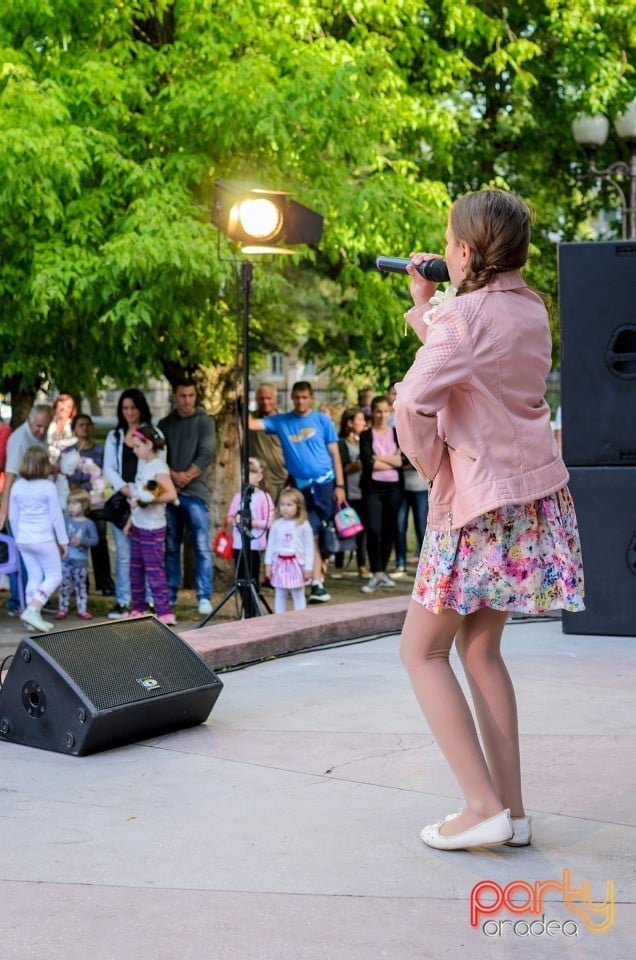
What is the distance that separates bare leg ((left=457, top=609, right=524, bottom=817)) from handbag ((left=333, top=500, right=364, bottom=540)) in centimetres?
729

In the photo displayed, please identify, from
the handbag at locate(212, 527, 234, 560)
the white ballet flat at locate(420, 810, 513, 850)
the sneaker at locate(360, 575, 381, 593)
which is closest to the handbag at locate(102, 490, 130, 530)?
the handbag at locate(212, 527, 234, 560)

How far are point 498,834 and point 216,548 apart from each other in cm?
632

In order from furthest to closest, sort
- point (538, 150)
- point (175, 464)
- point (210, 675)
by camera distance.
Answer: point (538, 150) < point (175, 464) < point (210, 675)

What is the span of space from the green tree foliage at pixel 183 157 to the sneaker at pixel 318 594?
2.31 m

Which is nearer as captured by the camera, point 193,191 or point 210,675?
point 210,675

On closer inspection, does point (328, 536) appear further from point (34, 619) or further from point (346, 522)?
point (34, 619)

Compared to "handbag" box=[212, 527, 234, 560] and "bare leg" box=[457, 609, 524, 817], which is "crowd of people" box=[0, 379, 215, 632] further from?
"bare leg" box=[457, 609, 524, 817]

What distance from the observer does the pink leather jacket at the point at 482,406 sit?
336cm

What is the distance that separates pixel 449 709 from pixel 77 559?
283 inches

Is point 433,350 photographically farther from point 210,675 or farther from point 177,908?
point 210,675

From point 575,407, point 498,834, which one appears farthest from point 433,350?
point 575,407

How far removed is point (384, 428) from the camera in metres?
12.0

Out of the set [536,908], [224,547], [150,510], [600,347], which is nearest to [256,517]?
[224,547]

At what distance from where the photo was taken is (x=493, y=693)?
11.9 feet
